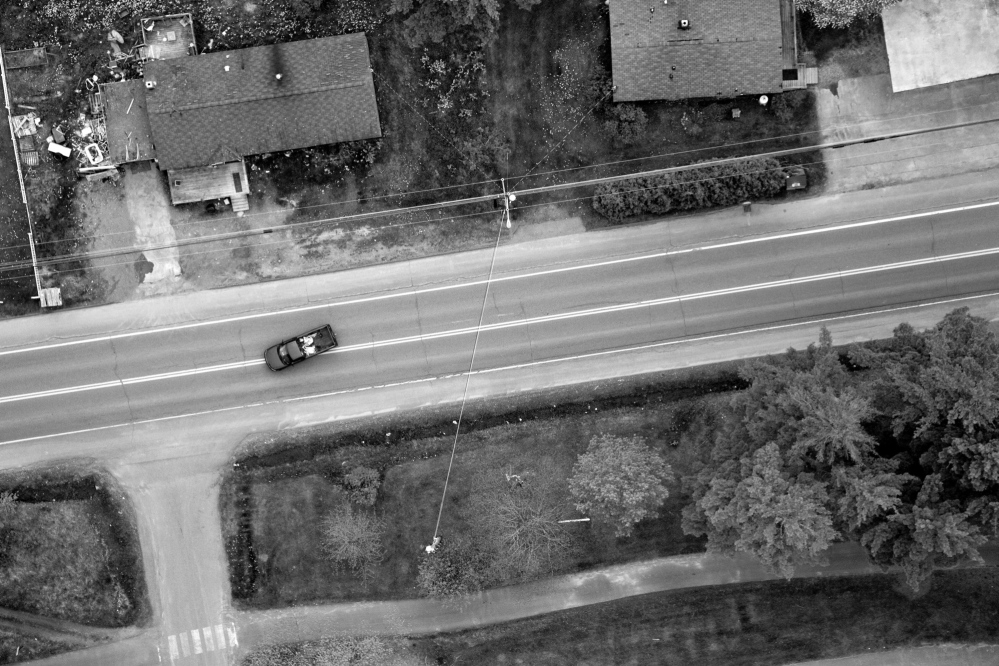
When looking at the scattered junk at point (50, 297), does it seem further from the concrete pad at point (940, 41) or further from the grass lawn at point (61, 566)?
the concrete pad at point (940, 41)

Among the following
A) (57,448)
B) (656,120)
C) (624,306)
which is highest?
(656,120)

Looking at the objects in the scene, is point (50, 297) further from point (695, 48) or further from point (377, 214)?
point (695, 48)

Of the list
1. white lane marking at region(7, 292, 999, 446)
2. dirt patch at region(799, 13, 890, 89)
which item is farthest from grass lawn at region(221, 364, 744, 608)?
dirt patch at region(799, 13, 890, 89)

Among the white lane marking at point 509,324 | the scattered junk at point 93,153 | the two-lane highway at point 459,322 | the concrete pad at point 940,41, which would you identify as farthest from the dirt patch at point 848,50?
the scattered junk at point 93,153

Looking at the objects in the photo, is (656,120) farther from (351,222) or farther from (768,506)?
(768,506)

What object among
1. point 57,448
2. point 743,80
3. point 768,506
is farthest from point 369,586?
point 743,80
